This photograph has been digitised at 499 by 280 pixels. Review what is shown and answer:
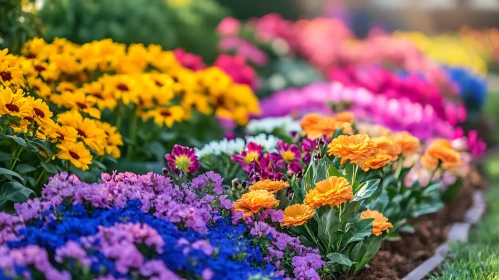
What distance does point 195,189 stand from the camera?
301cm

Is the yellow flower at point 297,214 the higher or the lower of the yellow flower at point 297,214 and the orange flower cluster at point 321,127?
the lower

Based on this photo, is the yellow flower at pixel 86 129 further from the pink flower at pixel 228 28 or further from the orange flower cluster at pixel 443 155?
the pink flower at pixel 228 28

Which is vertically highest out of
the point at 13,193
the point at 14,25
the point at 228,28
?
the point at 228,28

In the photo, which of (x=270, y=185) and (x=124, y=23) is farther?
(x=124, y=23)

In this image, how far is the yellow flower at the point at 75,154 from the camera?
3129 mm

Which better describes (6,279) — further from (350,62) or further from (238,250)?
(350,62)

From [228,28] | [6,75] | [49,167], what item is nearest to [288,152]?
[49,167]

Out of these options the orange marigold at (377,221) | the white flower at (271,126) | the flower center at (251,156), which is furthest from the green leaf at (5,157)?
the white flower at (271,126)

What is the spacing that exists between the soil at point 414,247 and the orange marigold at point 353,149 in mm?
610

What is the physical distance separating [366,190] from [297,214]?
0.33 meters

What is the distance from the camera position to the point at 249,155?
349 centimetres

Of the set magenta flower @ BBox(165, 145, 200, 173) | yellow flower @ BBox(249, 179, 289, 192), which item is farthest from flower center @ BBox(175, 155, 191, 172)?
yellow flower @ BBox(249, 179, 289, 192)

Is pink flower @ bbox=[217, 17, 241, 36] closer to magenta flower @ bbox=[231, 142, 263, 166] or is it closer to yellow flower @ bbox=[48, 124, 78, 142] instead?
magenta flower @ bbox=[231, 142, 263, 166]

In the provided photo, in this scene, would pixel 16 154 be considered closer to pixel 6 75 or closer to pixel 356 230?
pixel 6 75
